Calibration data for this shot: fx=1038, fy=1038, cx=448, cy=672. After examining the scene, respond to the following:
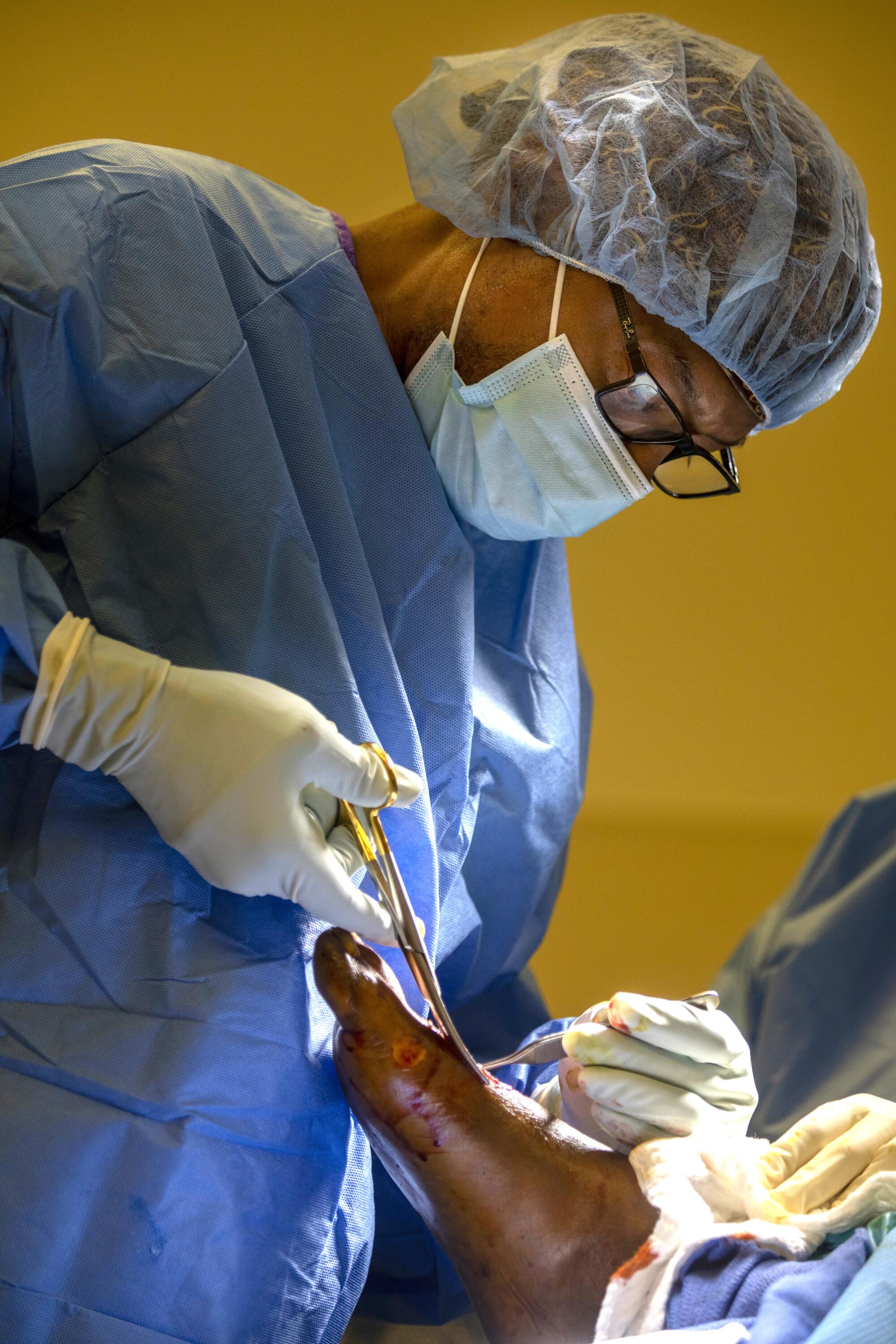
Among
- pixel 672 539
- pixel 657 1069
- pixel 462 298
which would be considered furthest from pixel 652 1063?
pixel 672 539

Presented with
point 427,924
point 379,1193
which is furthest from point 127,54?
point 379,1193

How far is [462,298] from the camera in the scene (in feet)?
4.48

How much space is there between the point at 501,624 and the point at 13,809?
33.1 inches

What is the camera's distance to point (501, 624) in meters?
1.70

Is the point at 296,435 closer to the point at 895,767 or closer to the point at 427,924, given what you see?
the point at 427,924

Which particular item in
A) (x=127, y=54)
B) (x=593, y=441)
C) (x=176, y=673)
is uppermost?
(x=127, y=54)

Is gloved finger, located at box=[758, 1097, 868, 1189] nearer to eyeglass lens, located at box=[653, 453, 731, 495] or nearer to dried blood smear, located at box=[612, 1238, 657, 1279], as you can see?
dried blood smear, located at box=[612, 1238, 657, 1279]

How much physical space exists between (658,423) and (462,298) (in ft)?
1.00

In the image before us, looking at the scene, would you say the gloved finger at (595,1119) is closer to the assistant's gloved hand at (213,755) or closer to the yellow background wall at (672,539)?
the assistant's gloved hand at (213,755)

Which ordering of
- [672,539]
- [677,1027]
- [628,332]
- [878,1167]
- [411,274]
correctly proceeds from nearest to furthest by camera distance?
[878,1167], [677,1027], [628,332], [411,274], [672,539]

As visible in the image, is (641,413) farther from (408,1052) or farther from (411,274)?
(408,1052)

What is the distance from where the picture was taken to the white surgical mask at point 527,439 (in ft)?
4.40

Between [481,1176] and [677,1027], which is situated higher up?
[677,1027]

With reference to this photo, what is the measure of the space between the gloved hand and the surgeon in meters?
0.01
